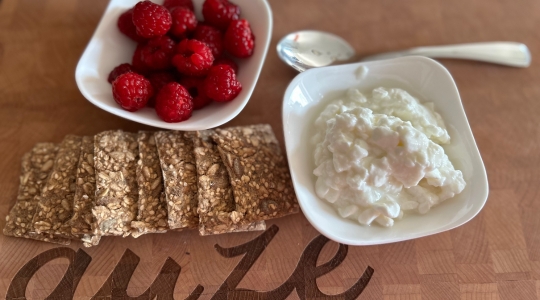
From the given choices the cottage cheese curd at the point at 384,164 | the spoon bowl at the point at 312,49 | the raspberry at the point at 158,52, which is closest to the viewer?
the cottage cheese curd at the point at 384,164

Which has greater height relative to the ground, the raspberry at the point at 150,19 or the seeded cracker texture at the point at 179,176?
the raspberry at the point at 150,19

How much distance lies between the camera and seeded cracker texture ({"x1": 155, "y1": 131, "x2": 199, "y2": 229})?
4.29 feet

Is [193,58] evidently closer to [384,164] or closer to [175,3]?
[175,3]

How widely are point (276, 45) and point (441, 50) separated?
649mm

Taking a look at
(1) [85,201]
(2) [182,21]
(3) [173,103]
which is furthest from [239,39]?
(1) [85,201]

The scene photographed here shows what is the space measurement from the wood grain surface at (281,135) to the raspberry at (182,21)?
350 millimetres

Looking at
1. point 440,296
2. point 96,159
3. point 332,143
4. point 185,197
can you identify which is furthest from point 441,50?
point 96,159

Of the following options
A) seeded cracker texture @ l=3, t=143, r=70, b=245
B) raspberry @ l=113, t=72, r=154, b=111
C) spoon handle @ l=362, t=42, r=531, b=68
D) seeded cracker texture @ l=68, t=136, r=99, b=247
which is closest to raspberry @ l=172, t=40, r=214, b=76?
raspberry @ l=113, t=72, r=154, b=111

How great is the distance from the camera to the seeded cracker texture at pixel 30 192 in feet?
4.51

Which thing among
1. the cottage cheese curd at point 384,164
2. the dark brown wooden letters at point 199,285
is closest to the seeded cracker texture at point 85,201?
the dark brown wooden letters at point 199,285

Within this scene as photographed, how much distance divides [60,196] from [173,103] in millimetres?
466

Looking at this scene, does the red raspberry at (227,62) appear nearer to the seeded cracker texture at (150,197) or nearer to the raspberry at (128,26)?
the raspberry at (128,26)

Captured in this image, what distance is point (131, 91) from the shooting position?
4.33 feet

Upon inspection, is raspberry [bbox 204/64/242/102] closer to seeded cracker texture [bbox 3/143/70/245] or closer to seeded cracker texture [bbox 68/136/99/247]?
seeded cracker texture [bbox 68/136/99/247]
